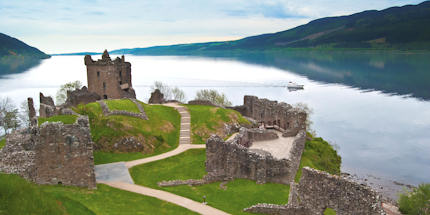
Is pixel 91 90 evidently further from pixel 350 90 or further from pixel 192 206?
pixel 350 90

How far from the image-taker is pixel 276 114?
53500 millimetres

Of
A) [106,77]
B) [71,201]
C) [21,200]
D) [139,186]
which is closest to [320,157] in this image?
[139,186]

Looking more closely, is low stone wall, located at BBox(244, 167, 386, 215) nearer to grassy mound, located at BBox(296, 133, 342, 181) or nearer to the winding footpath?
the winding footpath

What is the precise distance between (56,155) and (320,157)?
1329 inches

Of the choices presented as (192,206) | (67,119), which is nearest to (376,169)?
(192,206)

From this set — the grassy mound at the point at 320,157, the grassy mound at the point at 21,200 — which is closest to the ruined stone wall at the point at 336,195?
the grassy mound at the point at 21,200

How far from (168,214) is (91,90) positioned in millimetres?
47150

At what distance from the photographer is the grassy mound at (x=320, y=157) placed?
42906 mm

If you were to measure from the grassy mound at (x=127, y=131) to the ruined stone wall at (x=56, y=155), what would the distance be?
9242 millimetres

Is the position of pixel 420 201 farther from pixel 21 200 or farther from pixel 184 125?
pixel 21 200

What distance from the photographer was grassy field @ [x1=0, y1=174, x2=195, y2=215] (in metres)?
10.4

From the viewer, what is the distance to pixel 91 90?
63.3 m

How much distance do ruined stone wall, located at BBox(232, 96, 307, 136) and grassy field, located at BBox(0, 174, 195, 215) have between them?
91.3ft

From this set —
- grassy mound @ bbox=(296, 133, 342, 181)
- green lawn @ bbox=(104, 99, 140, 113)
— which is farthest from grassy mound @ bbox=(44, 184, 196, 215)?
grassy mound @ bbox=(296, 133, 342, 181)
